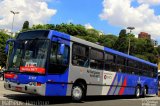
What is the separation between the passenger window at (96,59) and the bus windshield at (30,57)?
3964 millimetres

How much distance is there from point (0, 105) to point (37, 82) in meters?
2.22

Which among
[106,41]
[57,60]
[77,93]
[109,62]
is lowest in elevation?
[77,93]

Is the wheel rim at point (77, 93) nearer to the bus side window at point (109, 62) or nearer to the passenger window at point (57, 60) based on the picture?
the passenger window at point (57, 60)

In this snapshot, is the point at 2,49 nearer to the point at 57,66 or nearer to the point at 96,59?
the point at 96,59

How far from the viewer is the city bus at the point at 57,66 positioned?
14.9 meters

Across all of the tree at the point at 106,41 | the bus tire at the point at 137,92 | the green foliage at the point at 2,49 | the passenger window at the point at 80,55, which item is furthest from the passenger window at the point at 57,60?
the tree at the point at 106,41

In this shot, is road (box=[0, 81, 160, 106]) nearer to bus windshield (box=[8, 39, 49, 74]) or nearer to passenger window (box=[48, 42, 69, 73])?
bus windshield (box=[8, 39, 49, 74])

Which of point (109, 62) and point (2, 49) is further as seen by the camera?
point (2, 49)

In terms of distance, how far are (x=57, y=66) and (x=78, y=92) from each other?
2.27m

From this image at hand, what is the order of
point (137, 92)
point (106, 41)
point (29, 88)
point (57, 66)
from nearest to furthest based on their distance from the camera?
point (29, 88)
point (57, 66)
point (137, 92)
point (106, 41)

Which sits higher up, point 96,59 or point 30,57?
point 96,59

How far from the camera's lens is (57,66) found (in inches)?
612

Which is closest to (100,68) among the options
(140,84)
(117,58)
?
(117,58)

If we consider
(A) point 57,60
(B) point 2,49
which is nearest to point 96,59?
(A) point 57,60
